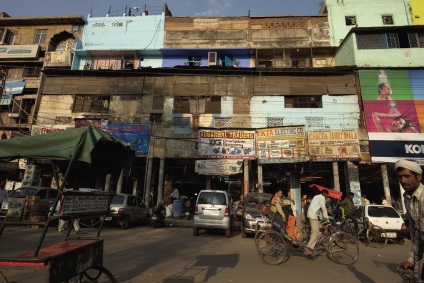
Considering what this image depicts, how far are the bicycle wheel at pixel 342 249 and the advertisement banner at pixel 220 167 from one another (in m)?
12.0

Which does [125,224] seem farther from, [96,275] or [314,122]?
[314,122]

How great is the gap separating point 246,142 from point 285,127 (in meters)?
3.00

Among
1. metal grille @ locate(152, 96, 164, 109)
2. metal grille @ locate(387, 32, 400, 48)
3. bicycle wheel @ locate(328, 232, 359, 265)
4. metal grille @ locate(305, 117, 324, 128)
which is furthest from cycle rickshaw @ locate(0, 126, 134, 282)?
metal grille @ locate(387, 32, 400, 48)

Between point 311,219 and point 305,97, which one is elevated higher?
point 305,97

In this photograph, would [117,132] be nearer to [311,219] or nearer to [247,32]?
[247,32]

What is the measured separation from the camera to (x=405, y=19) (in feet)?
77.6

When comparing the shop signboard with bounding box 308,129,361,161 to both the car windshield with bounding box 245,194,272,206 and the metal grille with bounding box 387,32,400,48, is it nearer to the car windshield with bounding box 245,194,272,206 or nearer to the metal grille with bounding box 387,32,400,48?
the car windshield with bounding box 245,194,272,206

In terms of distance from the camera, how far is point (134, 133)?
20.3m

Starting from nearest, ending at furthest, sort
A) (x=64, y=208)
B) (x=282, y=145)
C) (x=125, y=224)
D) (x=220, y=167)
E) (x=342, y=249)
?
(x=64, y=208)
(x=342, y=249)
(x=125, y=224)
(x=282, y=145)
(x=220, y=167)

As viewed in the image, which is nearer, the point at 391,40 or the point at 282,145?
the point at 282,145

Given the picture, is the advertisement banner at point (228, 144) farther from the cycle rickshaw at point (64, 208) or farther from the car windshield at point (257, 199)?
the cycle rickshaw at point (64, 208)

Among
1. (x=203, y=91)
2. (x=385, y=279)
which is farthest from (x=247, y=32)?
(x=385, y=279)

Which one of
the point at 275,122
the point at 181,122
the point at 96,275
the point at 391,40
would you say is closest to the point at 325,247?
the point at 96,275

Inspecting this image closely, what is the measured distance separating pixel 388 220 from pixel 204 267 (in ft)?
29.4
